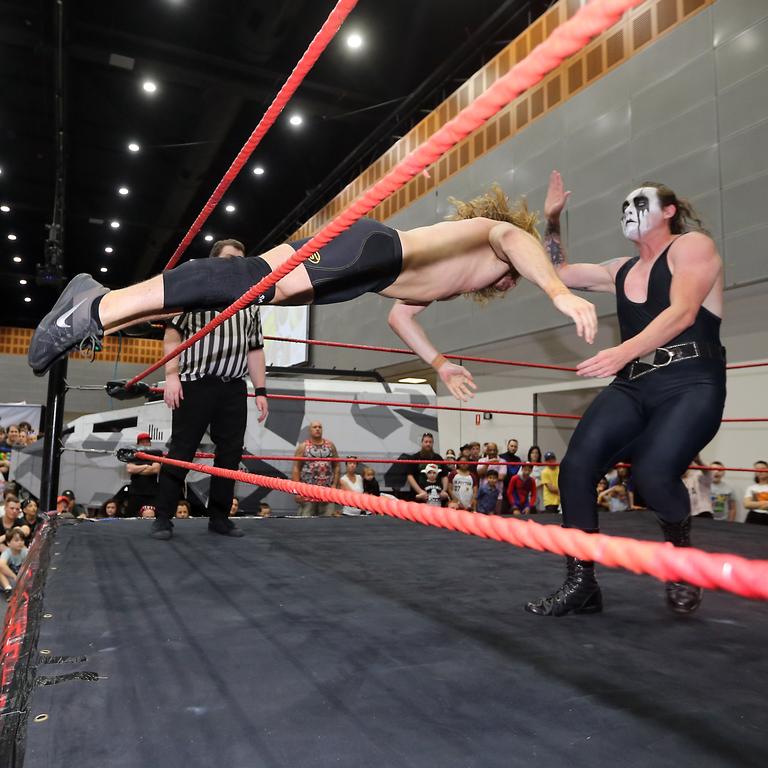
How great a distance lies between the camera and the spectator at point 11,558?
10.6 feet

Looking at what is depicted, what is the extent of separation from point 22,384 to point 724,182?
14.6 metres

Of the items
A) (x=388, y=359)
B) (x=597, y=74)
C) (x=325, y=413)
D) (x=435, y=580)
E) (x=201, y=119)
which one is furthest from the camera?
(x=388, y=359)

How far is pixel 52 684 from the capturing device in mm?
842

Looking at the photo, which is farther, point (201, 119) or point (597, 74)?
point (201, 119)

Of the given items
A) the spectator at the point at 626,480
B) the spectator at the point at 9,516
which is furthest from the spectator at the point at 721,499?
the spectator at the point at 9,516

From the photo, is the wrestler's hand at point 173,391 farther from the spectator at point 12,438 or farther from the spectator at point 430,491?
the spectator at point 12,438

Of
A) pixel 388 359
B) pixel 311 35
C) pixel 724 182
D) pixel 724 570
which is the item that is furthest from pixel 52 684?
pixel 388 359

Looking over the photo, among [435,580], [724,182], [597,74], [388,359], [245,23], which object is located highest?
[245,23]

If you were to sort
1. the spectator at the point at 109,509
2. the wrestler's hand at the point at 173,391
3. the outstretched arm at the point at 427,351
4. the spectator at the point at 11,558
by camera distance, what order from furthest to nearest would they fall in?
1. the spectator at the point at 109,509
2. the spectator at the point at 11,558
3. the wrestler's hand at the point at 173,391
4. the outstretched arm at the point at 427,351

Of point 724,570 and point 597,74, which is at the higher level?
point 597,74

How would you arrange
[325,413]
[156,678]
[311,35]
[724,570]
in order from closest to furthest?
1. [724,570]
2. [156,678]
3. [325,413]
4. [311,35]

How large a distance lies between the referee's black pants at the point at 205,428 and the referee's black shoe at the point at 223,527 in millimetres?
16

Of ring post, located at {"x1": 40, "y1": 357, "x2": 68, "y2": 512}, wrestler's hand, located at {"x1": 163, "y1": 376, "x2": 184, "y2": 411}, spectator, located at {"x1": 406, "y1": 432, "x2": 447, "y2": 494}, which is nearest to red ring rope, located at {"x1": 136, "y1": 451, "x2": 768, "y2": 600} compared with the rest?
wrestler's hand, located at {"x1": 163, "y1": 376, "x2": 184, "y2": 411}

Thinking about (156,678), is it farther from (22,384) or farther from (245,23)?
(22,384)
